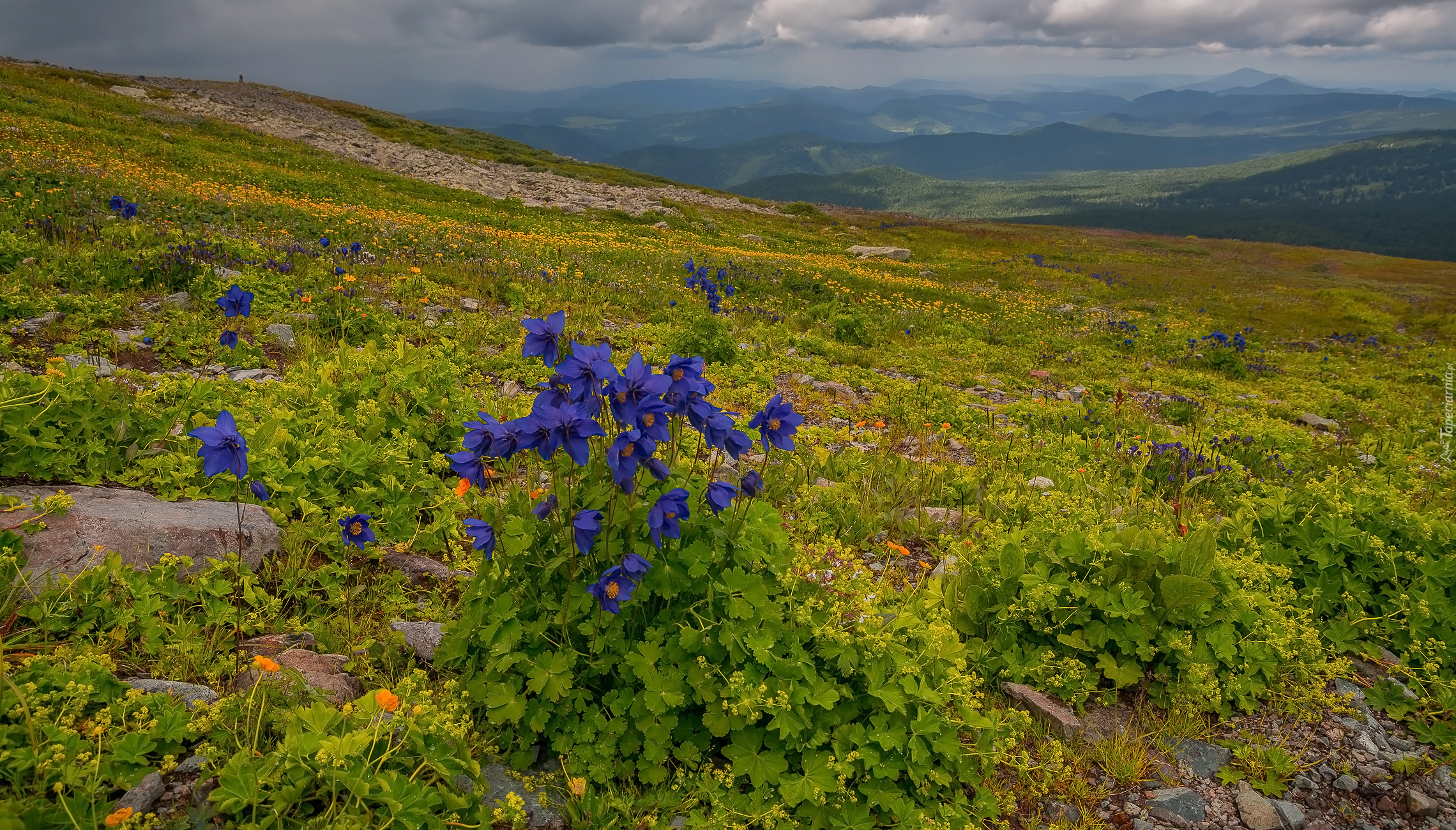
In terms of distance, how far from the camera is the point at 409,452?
5312 millimetres

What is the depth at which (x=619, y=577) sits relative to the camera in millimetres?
2908

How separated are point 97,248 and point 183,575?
7.87 metres

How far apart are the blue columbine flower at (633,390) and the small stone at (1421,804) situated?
4170 millimetres

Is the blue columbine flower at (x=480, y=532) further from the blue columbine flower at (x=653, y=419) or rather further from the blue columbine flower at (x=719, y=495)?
the blue columbine flower at (x=719, y=495)

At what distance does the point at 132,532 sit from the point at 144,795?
173cm

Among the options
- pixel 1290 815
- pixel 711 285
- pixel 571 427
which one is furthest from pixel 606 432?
pixel 711 285

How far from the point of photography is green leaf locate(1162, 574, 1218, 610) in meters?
3.95

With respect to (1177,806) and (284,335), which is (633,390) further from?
(284,335)

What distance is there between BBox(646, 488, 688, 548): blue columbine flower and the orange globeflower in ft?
3.76

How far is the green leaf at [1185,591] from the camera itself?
13.0 ft

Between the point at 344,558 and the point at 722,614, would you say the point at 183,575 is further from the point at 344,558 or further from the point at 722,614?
the point at 722,614

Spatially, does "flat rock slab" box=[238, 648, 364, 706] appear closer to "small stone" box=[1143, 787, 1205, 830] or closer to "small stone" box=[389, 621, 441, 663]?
"small stone" box=[389, 621, 441, 663]

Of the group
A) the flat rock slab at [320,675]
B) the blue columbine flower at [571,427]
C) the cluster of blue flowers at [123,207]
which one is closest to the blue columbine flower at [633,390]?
the blue columbine flower at [571,427]

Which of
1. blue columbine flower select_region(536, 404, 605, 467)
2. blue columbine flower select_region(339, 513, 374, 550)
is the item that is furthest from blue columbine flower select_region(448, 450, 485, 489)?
blue columbine flower select_region(339, 513, 374, 550)
